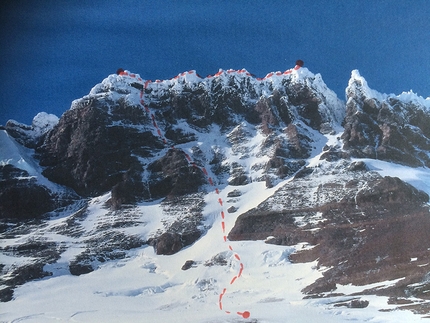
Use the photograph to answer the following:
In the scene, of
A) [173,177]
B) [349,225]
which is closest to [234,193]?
[173,177]

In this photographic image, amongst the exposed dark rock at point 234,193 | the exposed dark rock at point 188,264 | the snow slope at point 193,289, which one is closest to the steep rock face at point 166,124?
the exposed dark rock at point 234,193

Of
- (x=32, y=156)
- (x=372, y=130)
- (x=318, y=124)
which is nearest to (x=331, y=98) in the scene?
(x=318, y=124)

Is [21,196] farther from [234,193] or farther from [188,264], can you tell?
[188,264]

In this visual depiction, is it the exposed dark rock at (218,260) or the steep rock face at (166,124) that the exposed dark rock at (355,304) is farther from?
the steep rock face at (166,124)

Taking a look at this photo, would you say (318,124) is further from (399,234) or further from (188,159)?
(399,234)

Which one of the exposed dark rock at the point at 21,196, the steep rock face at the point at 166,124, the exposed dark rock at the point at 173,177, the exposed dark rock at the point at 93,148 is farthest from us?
the exposed dark rock at the point at 93,148
